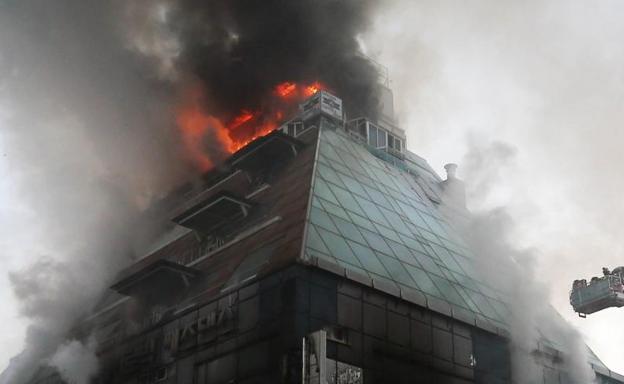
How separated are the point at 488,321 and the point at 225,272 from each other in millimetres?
14114

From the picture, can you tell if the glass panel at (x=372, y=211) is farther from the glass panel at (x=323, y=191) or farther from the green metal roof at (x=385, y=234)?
the glass panel at (x=323, y=191)

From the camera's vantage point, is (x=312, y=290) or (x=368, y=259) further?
(x=368, y=259)

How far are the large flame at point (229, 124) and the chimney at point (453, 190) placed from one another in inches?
466

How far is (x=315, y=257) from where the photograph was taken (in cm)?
3912

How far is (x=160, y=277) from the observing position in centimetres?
4625

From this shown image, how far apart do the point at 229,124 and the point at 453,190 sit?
1887 cm

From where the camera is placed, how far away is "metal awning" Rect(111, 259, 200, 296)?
45.7 m

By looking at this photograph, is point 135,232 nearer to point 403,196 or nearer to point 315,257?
point 403,196

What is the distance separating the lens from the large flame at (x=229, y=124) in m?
67.0

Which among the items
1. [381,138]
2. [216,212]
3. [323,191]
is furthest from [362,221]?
→ [381,138]

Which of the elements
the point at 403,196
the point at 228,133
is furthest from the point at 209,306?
the point at 228,133

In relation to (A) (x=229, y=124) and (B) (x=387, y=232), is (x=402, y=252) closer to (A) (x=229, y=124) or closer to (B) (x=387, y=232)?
(B) (x=387, y=232)

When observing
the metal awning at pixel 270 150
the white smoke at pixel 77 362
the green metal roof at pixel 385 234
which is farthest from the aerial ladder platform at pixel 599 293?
the white smoke at pixel 77 362

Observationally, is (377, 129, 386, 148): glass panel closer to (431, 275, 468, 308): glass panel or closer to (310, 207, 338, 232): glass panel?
(431, 275, 468, 308): glass panel
